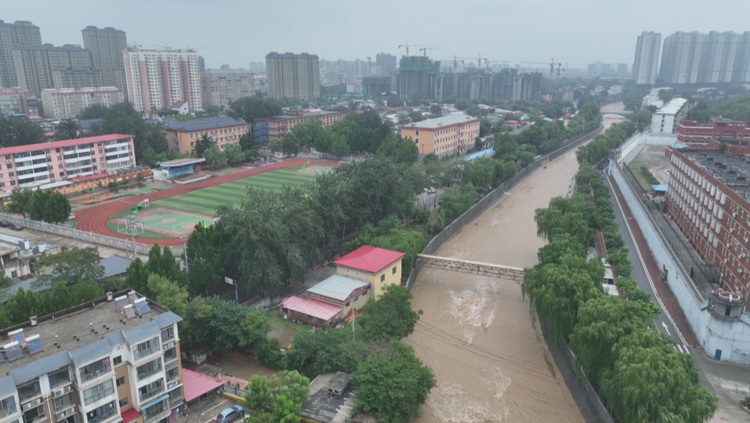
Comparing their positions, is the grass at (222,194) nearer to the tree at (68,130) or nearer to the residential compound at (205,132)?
the residential compound at (205,132)

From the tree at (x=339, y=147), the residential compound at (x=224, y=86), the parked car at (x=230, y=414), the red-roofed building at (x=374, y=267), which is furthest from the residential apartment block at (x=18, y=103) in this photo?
the parked car at (x=230, y=414)

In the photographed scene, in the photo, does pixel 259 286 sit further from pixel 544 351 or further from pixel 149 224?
pixel 149 224

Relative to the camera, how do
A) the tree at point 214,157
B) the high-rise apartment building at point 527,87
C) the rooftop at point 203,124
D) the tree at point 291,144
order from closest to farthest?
1. the tree at point 214,157
2. the rooftop at point 203,124
3. the tree at point 291,144
4. the high-rise apartment building at point 527,87

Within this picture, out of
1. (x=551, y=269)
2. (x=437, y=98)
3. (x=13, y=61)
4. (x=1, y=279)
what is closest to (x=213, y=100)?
(x=13, y=61)

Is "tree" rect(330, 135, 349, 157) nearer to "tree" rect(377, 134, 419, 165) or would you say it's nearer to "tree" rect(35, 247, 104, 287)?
"tree" rect(377, 134, 419, 165)

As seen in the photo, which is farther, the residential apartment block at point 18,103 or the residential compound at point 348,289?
the residential apartment block at point 18,103

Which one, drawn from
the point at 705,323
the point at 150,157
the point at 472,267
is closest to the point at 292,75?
the point at 150,157
